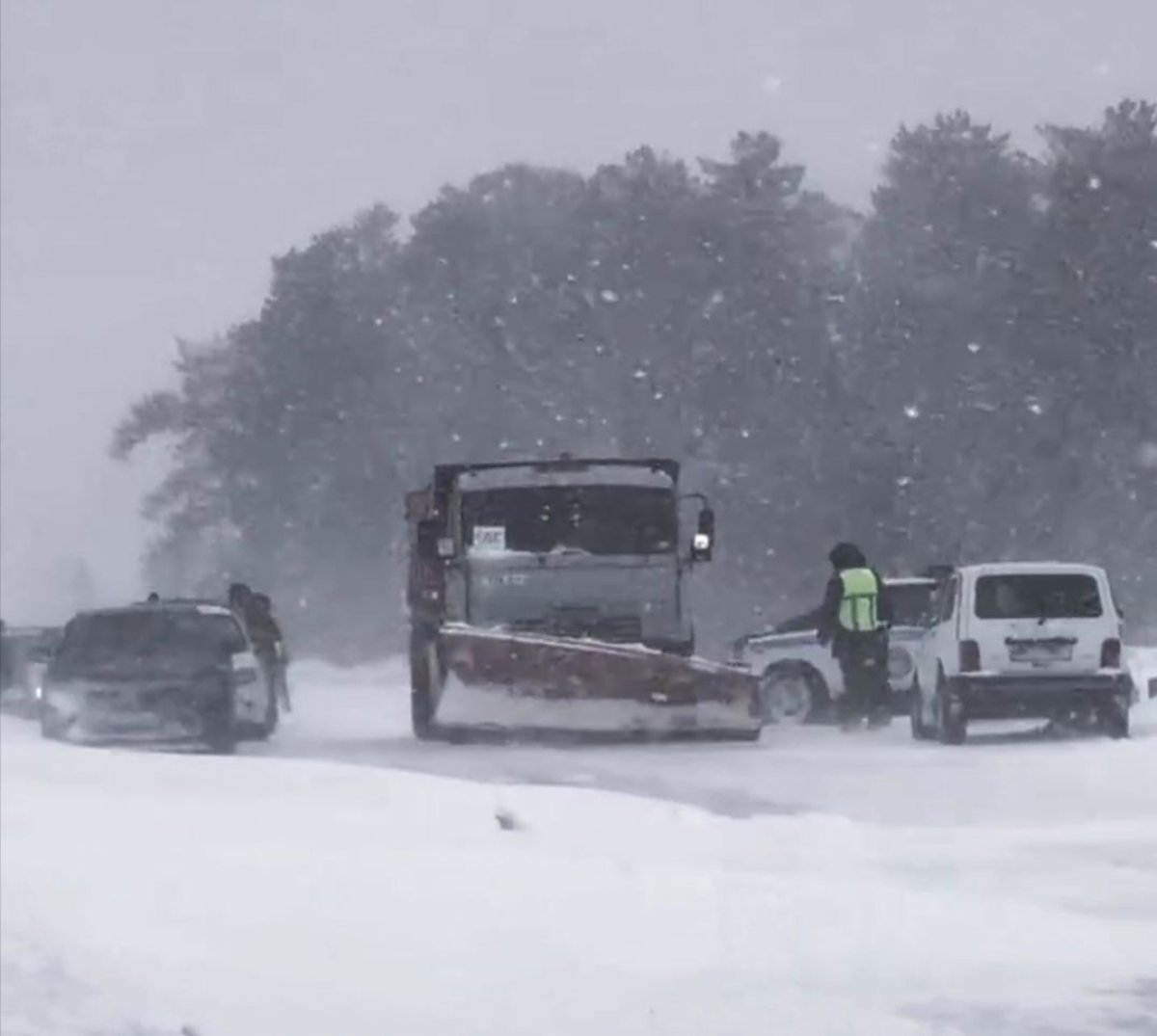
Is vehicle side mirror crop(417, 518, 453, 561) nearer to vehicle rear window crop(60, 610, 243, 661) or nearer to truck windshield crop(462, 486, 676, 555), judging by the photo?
truck windshield crop(462, 486, 676, 555)

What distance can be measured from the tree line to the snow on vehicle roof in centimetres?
2850

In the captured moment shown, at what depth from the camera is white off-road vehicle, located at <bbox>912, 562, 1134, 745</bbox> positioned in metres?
23.3

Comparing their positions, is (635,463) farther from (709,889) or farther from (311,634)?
(311,634)

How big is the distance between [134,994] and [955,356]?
4949cm

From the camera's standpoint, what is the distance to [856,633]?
25.9m

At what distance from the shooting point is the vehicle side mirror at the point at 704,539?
82.6 ft

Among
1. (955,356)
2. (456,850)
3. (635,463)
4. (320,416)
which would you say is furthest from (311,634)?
(456,850)

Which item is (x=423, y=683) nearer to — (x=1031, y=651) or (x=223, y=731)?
(x=223, y=731)

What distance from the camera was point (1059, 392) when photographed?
56.3 metres

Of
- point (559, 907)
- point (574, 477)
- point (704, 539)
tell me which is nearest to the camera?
point (559, 907)

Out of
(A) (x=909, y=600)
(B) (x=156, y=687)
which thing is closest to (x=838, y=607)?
(A) (x=909, y=600)

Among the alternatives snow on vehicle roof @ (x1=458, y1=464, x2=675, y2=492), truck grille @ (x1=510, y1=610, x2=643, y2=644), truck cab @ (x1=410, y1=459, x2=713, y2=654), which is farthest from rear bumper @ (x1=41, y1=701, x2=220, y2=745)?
snow on vehicle roof @ (x1=458, y1=464, x2=675, y2=492)

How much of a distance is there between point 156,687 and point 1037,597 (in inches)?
300

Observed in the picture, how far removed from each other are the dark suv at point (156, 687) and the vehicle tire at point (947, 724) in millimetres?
6169
